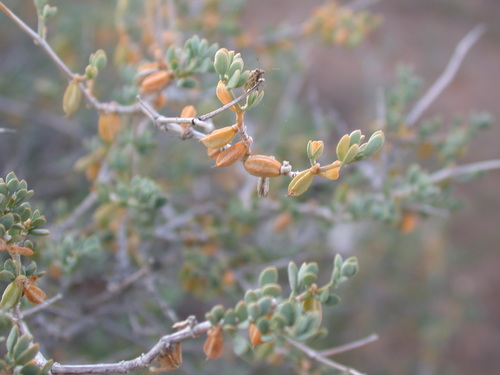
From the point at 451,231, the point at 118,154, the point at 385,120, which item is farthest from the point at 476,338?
the point at 118,154

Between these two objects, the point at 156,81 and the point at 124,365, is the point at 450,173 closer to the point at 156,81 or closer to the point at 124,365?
the point at 156,81

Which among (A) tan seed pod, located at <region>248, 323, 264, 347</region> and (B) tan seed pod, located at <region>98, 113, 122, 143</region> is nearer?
(A) tan seed pod, located at <region>248, 323, 264, 347</region>

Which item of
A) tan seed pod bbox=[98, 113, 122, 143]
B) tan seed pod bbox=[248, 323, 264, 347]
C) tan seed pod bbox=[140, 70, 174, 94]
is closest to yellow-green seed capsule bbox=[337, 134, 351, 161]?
tan seed pod bbox=[248, 323, 264, 347]

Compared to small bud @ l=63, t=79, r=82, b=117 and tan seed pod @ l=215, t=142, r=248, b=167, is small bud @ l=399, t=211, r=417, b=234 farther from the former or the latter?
small bud @ l=63, t=79, r=82, b=117

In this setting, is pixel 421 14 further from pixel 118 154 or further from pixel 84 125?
pixel 118 154

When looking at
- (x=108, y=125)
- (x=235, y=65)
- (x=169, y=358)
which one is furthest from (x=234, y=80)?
(x=108, y=125)

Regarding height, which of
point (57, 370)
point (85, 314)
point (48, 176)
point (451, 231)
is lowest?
point (451, 231)

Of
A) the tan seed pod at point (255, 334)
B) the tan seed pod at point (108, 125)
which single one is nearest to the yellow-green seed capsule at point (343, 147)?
the tan seed pod at point (255, 334)
